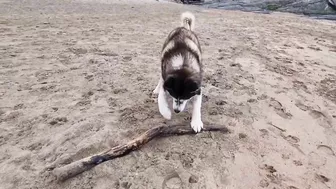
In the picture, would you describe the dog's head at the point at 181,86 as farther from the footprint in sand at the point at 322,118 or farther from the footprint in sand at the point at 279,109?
the footprint in sand at the point at 322,118

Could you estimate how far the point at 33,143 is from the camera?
324 cm

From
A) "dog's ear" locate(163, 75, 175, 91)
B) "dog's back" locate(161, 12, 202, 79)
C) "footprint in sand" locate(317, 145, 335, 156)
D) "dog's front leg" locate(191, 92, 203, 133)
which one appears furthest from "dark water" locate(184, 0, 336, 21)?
"dog's ear" locate(163, 75, 175, 91)

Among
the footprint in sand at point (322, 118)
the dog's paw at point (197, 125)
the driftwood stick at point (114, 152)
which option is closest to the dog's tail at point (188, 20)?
the dog's paw at point (197, 125)

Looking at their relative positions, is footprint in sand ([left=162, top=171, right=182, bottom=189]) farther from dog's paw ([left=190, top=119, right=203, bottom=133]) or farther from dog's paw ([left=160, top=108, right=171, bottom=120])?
dog's paw ([left=160, top=108, right=171, bottom=120])

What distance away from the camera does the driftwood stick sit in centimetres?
283

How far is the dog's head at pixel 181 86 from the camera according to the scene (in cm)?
342

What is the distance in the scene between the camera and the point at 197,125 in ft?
11.8

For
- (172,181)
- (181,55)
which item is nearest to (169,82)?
(181,55)

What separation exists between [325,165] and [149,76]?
281cm

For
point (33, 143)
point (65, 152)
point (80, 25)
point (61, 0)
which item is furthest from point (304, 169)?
point (61, 0)

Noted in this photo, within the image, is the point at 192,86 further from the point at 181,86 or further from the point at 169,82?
the point at 169,82

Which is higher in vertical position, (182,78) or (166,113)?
(182,78)

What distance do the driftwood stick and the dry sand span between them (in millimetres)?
62

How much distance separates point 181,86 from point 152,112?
74 cm
